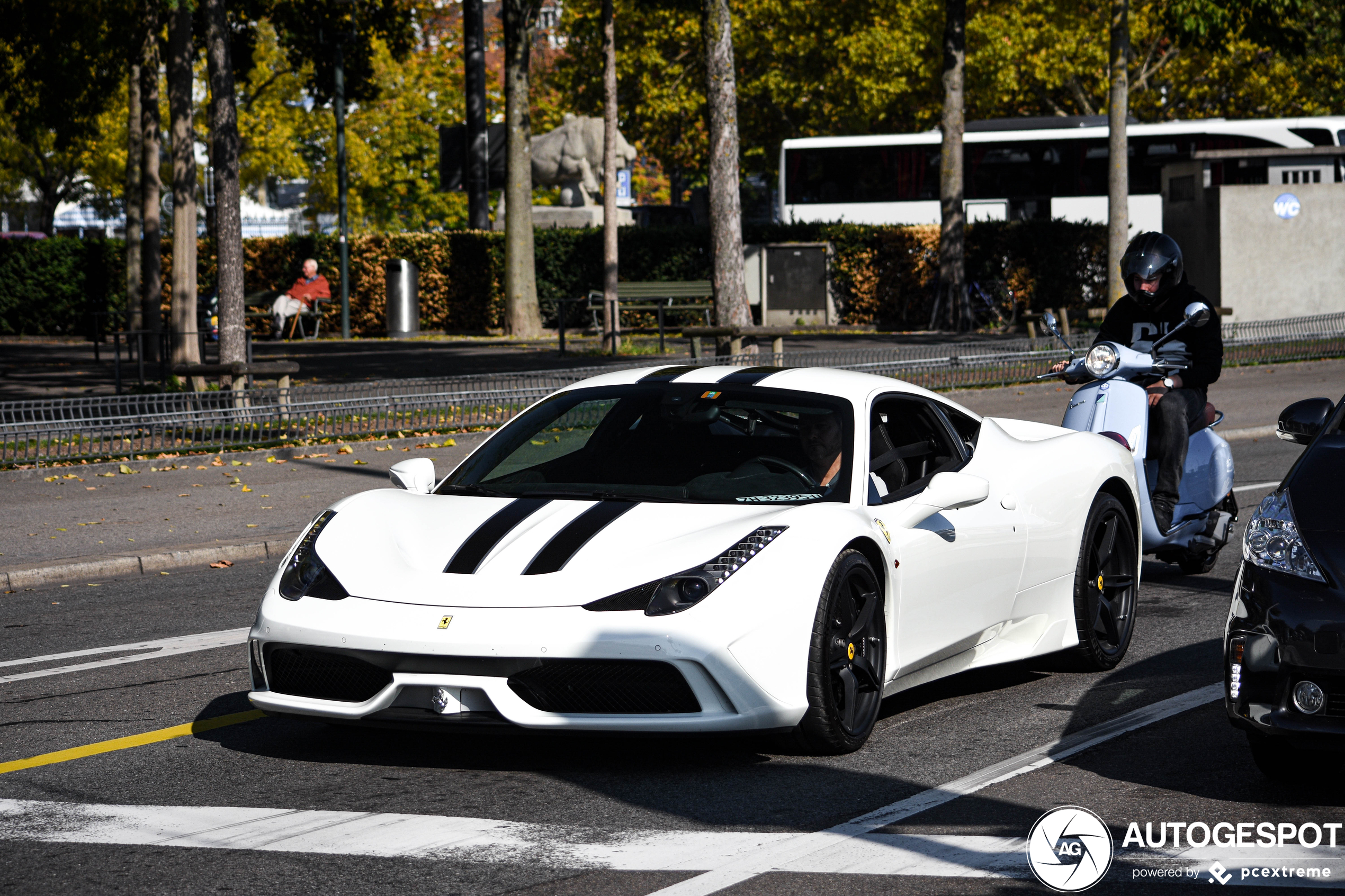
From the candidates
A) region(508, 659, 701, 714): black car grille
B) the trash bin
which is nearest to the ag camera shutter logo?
region(508, 659, 701, 714): black car grille

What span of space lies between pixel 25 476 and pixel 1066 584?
30.9 ft

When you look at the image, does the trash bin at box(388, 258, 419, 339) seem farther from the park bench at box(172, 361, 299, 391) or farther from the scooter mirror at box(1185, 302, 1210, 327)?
the scooter mirror at box(1185, 302, 1210, 327)

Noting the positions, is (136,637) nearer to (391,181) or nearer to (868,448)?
(868,448)

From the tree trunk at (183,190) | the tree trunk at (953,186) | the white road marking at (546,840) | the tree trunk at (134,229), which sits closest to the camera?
the white road marking at (546,840)

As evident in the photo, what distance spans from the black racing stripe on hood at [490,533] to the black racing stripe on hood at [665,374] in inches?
36.9

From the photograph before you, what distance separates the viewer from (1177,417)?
345 inches

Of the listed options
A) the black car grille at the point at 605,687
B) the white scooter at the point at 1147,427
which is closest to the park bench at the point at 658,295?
the white scooter at the point at 1147,427

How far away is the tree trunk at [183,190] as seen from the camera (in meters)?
19.2

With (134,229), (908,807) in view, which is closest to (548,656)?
(908,807)

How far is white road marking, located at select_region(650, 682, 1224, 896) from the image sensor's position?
421 centimetres

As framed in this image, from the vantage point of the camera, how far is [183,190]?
2016 cm

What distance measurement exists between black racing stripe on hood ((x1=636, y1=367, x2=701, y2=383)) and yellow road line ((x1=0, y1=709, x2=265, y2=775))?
1876 mm

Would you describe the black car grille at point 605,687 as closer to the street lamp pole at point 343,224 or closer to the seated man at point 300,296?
the street lamp pole at point 343,224

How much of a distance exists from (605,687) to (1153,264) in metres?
5.00
